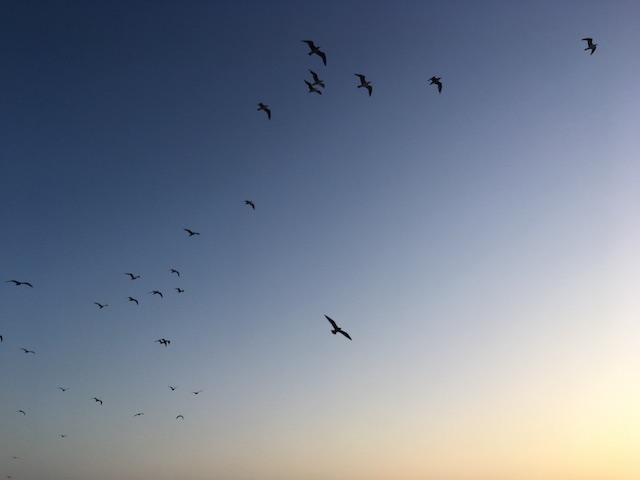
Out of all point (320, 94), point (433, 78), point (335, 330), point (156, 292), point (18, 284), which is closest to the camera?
point (335, 330)

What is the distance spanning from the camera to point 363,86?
58344 millimetres

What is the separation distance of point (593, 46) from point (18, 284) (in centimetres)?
7928

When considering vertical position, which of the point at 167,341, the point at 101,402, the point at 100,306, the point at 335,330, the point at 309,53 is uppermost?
the point at 309,53

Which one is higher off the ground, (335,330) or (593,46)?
(593,46)

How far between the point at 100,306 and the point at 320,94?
183ft

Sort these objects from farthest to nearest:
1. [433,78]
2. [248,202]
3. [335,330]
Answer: [248,202]
[433,78]
[335,330]

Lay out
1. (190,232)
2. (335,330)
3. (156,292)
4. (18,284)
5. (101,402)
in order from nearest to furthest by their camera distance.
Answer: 1. (335,330)
2. (18,284)
3. (190,232)
4. (156,292)
5. (101,402)

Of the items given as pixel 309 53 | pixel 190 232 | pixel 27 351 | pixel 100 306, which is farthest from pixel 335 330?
pixel 27 351

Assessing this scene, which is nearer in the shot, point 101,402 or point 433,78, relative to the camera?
point 433,78

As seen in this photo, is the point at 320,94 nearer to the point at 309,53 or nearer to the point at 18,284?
the point at 309,53

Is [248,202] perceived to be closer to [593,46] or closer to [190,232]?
[190,232]

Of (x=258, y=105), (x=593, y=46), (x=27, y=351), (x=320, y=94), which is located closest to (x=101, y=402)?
(x=27, y=351)

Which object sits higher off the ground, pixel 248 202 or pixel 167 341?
pixel 248 202

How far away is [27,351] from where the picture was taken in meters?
87.1
